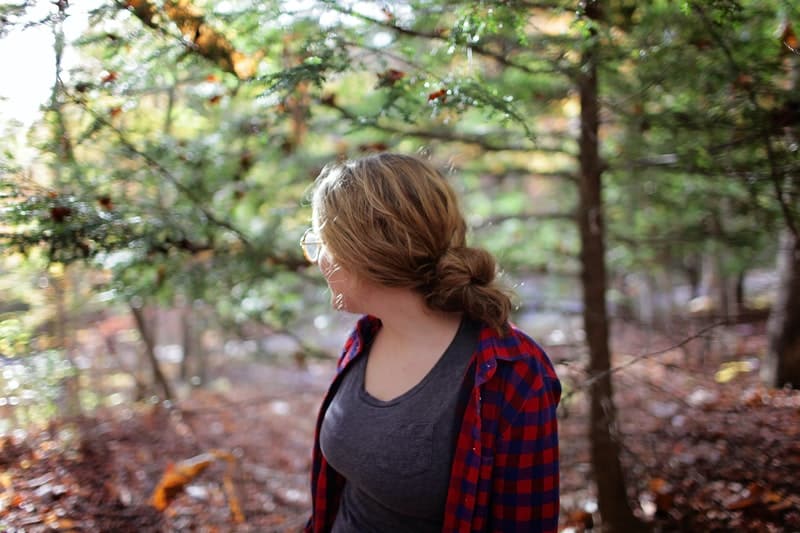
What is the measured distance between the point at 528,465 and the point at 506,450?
7 centimetres

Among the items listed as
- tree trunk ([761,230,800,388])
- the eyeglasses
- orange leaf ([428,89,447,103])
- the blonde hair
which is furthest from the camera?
tree trunk ([761,230,800,388])

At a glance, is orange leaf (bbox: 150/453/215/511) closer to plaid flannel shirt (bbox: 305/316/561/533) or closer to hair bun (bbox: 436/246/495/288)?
plaid flannel shirt (bbox: 305/316/561/533)

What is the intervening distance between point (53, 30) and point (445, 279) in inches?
70.4

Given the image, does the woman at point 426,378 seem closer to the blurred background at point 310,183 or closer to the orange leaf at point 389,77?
the blurred background at point 310,183

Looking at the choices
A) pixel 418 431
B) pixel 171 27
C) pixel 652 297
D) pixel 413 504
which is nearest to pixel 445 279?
pixel 418 431

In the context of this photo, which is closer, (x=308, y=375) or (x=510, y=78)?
(x=510, y=78)

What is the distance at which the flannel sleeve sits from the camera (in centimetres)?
165

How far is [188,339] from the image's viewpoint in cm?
807

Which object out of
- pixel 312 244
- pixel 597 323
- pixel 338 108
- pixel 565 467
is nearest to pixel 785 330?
pixel 597 323

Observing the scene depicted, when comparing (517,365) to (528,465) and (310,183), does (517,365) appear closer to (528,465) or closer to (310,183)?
(528,465)

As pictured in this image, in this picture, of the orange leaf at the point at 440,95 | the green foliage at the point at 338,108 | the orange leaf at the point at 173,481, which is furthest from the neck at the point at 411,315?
the orange leaf at the point at 173,481

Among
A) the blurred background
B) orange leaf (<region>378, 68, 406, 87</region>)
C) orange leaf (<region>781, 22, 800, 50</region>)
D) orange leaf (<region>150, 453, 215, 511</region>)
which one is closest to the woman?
the blurred background

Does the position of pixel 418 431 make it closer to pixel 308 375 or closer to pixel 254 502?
pixel 254 502

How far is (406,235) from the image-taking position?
1.77 meters
